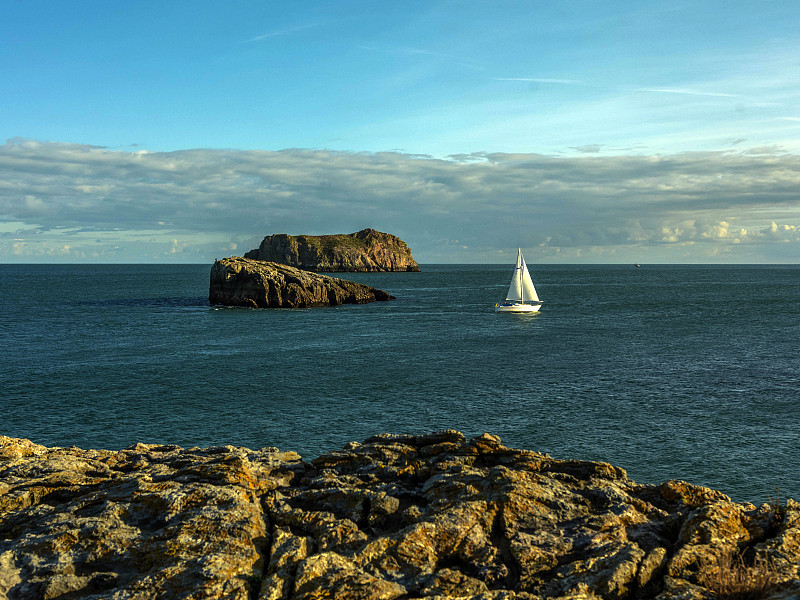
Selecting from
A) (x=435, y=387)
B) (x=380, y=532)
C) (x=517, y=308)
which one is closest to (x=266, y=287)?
(x=517, y=308)

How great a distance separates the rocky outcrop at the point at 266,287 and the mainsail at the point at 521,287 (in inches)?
1444

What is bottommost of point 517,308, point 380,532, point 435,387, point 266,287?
point 435,387

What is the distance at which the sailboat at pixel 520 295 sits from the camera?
102062 mm

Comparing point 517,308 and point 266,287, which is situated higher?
point 266,287

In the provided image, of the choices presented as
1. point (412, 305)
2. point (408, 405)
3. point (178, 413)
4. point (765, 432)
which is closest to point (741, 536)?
point (765, 432)

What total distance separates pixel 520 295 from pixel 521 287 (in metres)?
1.83

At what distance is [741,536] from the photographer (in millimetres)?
11109

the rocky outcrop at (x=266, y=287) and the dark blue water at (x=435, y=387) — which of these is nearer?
the dark blue water at (x=435, y=387)

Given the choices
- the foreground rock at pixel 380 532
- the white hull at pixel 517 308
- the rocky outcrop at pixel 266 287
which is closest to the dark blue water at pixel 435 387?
the white hull at pixel 517 308

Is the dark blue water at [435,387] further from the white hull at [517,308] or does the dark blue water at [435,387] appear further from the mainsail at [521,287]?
the mainsail at [521,287]

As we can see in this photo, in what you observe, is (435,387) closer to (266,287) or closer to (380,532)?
(380,532)

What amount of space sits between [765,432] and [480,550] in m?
29.7

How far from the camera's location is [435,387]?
4525 cm

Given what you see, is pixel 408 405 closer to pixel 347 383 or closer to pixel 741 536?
pixel 347 383
